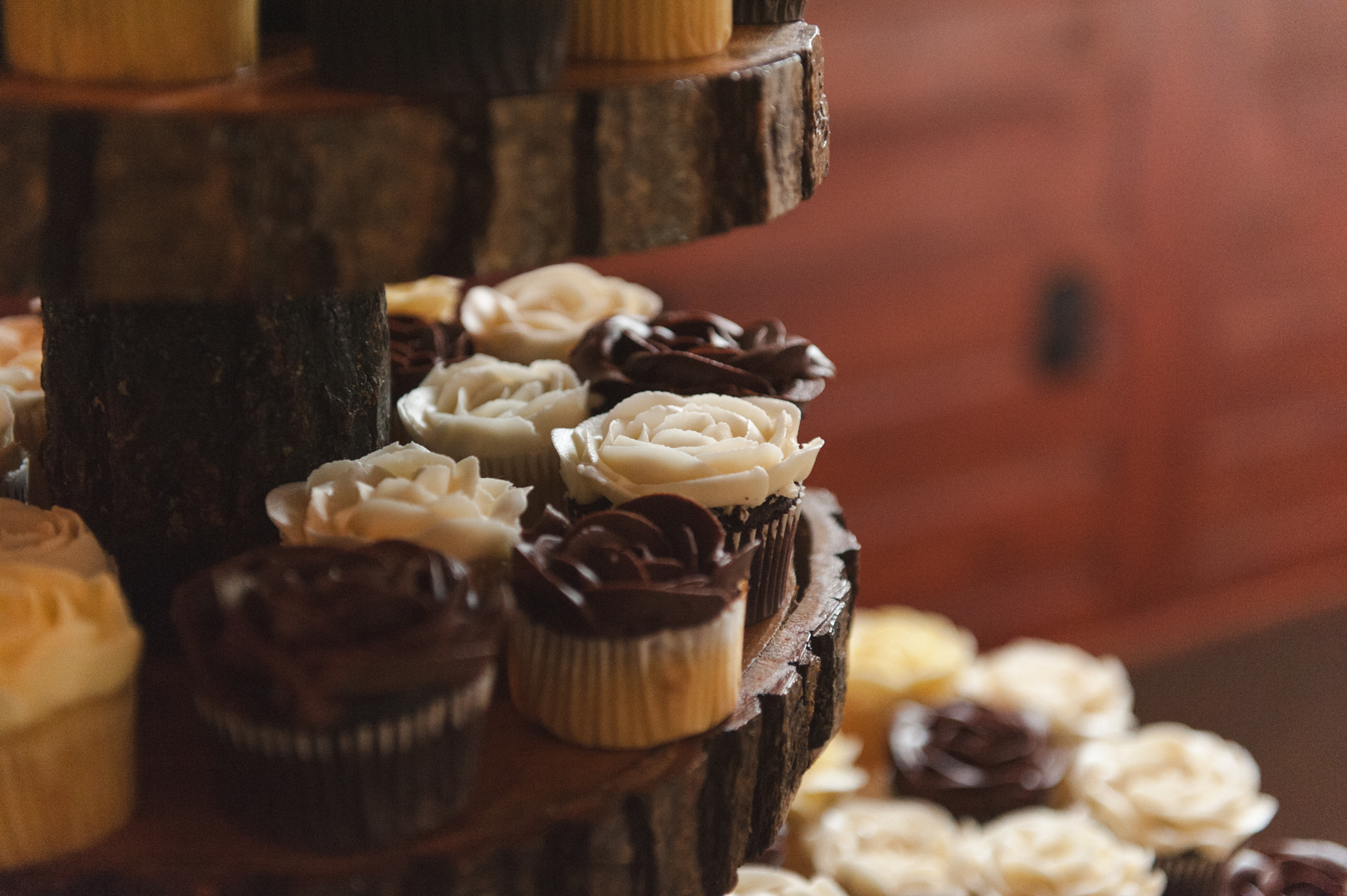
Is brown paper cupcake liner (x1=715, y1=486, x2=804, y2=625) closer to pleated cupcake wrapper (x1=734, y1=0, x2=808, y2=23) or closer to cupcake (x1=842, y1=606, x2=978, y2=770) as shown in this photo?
pleated cupcake wrapper (x1=734, y1=0, x2=808, y2=23)

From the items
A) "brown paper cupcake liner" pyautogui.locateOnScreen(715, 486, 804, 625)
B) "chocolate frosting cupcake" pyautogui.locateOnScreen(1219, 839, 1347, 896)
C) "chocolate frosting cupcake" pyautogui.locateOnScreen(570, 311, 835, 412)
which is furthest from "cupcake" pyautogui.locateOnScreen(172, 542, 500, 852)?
"chocolate frosting cupcake" pyautogui.locateOnScreen(1219, 839, 1347, 896)

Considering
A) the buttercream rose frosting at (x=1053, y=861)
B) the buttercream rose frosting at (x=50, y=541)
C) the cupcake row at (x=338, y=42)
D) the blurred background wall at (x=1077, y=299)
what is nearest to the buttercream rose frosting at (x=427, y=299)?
the buttercream rose frosting at (x=50, y=541)

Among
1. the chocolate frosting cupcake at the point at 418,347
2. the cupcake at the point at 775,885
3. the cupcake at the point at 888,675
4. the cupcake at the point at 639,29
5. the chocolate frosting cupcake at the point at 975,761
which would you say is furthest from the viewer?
the cupcake at the point at 888,675

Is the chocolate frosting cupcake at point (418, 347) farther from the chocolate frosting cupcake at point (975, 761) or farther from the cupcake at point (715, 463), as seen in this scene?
the chocolate frosting cupcake at point (975, 761)

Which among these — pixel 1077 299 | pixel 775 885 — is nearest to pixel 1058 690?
pixel 775 885

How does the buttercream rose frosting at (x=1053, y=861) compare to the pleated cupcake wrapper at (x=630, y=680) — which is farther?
the buttercream rose frosting at (x=1053, y=861)

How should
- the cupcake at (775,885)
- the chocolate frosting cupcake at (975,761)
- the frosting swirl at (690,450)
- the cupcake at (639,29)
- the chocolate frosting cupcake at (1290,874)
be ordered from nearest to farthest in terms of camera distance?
the cupcake at (639,29) < the frosting swirl at (690,450) < the cupcake at (775,885) < the chocolate frosting cupcake at (1290,874) < the chocolate frosting cupcake at (975,761)

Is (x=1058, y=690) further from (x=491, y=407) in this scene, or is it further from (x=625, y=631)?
(x=625, y=631)
